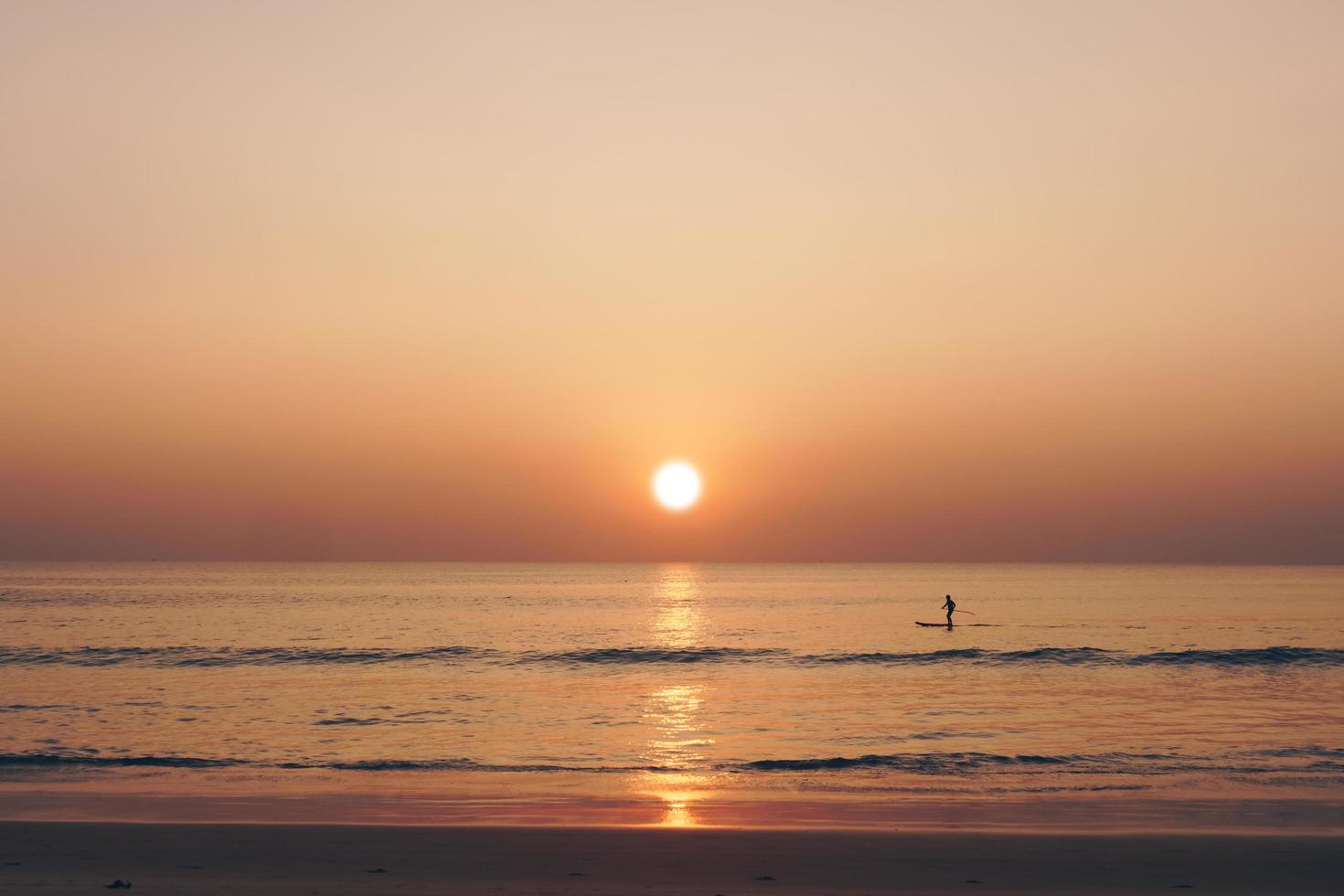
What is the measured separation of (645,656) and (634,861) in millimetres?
41600

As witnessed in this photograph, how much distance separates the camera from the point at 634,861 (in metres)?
15.6

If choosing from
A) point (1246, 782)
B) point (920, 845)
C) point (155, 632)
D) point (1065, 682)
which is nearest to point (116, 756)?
point (920, 845)

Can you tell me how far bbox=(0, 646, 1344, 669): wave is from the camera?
2005 inches

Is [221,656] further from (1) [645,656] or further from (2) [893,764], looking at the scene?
(2) [893,764]

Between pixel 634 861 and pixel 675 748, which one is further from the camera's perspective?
pixel 675 748

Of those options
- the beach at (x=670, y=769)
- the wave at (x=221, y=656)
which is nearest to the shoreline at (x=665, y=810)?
the beach at (x=670, y=769)

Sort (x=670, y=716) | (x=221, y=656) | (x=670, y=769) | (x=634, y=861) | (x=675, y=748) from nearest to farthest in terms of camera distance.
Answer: (x=634, y=861)
(x=670, y=769)
(x=675, y=748)
(x=670, y=716)
(x=221, y=656)

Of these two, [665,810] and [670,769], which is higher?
[665,810]

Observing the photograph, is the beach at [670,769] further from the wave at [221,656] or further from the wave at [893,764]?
the wave at [221,656]

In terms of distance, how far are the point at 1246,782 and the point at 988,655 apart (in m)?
33.4

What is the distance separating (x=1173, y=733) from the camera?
28.6m

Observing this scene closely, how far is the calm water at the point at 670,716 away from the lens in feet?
71.2

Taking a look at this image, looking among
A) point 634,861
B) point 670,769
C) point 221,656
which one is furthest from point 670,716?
point 221,656

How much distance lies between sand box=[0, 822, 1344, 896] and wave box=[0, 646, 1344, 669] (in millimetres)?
33993
